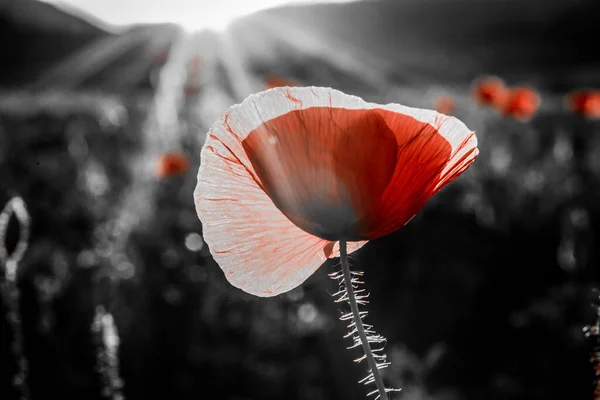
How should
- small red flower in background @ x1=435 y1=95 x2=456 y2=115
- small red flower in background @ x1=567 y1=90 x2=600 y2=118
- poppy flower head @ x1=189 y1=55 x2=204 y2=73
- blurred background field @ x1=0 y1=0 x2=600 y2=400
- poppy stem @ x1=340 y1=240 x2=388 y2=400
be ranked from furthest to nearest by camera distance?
1. poppy flower head @ x1=189 y1=55 x2=204 y2=73
2. small red flower in background @ x1=435 y1=95 x2=456 y2=115
3. small red flower in background @ x1=567 y1=90 x2=600 y2=118
4. blurred background field @ x1=0 y1=0 x2=600 y2=400
5. poppy stem @ x1=340 y1=240 x2=388 y2=400

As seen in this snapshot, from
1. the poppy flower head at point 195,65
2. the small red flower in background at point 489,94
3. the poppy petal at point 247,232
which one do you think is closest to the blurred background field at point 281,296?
the poppy flower head at point 195,65

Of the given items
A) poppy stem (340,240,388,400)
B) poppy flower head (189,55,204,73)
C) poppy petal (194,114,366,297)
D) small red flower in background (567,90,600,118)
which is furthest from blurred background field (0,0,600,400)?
poppy stem (340,240,388,400)

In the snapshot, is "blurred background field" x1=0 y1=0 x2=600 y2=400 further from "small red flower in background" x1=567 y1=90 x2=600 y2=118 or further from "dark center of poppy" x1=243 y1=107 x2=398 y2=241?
"dark center of poppy" x1=243 y1=107 x2=398 y2=241

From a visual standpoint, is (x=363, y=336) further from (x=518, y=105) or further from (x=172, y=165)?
(x=518, y=105)

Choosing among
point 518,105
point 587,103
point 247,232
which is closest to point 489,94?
point 518,105

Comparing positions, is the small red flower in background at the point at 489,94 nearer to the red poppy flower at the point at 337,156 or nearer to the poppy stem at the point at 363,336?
the red poppy flower at the point at 337,156

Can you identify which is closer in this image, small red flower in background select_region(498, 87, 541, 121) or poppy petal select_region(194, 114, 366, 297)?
poppy petal select_region(194, 114, 366, 297)

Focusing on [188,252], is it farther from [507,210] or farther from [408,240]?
[507,210]

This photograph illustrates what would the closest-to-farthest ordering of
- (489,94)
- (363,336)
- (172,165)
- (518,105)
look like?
(363,336) → (172,165) → (518,105) → (489,94)
